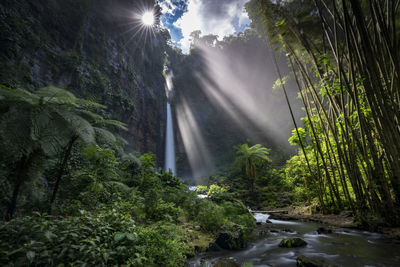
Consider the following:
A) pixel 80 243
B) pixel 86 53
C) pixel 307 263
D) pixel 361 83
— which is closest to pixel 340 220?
pixel 307 263

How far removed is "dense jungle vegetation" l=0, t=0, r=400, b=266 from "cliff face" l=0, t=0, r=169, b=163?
8 centimetres

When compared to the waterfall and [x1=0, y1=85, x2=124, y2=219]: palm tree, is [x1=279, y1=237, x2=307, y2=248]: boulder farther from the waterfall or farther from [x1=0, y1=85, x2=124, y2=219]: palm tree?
the waterfall

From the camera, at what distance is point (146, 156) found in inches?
282

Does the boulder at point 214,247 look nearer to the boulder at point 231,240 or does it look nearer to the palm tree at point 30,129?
the boulder at point 231,240

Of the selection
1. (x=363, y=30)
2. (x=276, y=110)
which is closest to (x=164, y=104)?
(x=276, y=110)

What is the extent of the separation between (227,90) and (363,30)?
33550 mm

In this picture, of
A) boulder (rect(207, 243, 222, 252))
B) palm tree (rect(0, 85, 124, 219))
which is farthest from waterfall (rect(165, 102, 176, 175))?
palm tree (rect(0, 85, 124, 219))

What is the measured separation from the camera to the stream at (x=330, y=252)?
8.86ft

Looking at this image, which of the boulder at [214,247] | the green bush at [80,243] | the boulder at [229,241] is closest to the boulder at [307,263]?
the boulder at [229,241]

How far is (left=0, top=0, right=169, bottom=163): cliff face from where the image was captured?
7.29 meters

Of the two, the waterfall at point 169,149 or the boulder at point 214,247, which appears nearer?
the boulder at point 214,247

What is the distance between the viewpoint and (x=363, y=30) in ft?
9.24

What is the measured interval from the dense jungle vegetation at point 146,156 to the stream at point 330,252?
0.30 m

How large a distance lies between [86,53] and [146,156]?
974cm
